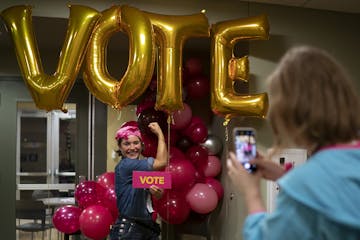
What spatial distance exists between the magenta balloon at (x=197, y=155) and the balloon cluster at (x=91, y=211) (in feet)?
1.88

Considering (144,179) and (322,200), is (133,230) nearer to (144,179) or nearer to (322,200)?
(144,179)

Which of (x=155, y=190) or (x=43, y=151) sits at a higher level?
(x=43, y=151)

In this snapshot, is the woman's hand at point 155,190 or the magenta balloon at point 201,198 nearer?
the woman's hand at point 155,190

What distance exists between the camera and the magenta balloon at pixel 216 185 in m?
3.13

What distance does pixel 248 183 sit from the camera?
1017mm

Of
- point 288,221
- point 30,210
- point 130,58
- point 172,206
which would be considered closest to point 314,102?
point 288,221

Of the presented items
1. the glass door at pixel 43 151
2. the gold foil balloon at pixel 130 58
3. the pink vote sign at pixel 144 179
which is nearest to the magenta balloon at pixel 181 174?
the pink vote sign at pixel 144 179

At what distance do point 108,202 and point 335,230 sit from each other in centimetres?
216

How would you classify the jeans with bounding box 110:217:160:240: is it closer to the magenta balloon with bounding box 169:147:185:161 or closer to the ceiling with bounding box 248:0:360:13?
the magenta balloon with bounding box 169:147:185:161

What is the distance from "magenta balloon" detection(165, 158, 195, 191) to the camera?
2.90 m

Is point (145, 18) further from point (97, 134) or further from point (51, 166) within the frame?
point (51, 166)

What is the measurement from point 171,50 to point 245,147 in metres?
1.42

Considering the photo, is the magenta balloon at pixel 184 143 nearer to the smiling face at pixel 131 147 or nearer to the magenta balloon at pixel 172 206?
the magenta balloon at pixel 172 206

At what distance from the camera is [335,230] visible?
0.83 meters
